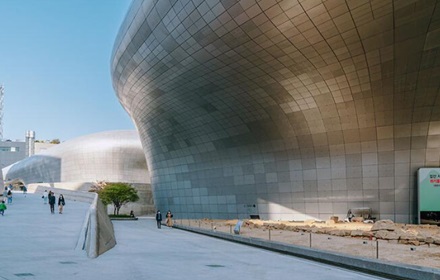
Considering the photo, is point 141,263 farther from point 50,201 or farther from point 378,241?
point 50,201

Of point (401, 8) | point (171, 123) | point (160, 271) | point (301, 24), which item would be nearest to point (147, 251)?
point (160, 271)

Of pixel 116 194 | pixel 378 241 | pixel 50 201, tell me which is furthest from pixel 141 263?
pixel 116 194

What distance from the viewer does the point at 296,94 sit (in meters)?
26.6

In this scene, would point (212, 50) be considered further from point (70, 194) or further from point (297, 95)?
point (70, 194)

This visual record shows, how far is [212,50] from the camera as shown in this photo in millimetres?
25281

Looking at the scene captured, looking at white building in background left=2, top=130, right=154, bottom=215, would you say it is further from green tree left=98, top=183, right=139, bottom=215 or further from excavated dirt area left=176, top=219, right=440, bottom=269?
excavated dirt area left=176, top=219, right=440, bottom=269

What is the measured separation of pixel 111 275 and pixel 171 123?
28.7 m

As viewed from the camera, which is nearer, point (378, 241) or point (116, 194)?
point (378, 241)

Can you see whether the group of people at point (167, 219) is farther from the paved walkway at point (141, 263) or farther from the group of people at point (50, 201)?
the paved walkway at point (141, 263)

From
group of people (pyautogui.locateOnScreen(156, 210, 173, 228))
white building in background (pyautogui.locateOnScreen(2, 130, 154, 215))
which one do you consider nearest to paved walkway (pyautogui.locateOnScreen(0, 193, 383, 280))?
group of people (pyautogui.locateOnScreen(156, 210, 173, 228))

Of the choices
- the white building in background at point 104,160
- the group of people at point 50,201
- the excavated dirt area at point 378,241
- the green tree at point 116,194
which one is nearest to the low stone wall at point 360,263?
the excavated dirt area at point 378,241

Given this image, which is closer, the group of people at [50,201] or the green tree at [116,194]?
the group of people at [50,201]

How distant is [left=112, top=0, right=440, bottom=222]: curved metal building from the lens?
20938 mm

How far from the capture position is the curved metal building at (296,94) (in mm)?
20938
